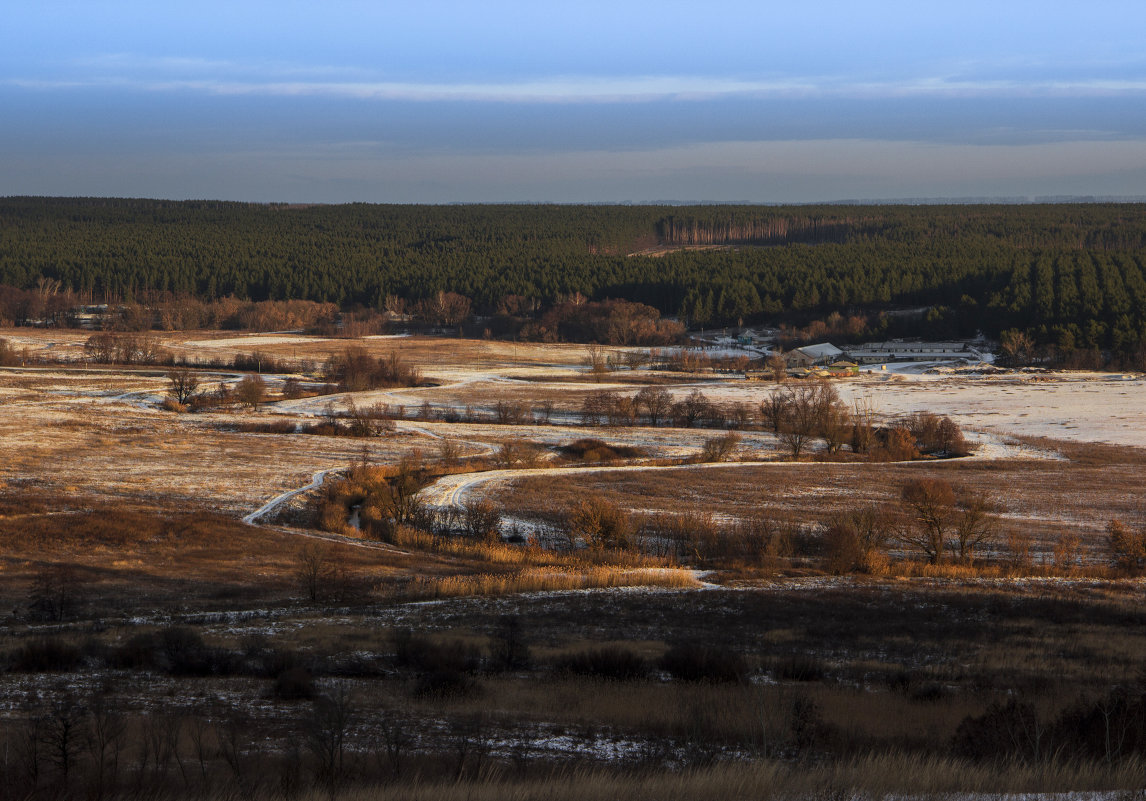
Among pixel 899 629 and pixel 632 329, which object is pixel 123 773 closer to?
pixel 899 629

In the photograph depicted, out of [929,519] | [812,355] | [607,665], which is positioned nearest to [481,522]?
[929,519]

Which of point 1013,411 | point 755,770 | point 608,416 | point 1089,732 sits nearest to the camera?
point 755,770

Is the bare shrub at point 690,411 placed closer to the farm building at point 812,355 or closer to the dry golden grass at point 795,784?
the farm building at point 812,355

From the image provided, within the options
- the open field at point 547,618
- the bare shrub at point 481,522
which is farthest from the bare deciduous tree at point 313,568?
the bare shrub at point 481,522

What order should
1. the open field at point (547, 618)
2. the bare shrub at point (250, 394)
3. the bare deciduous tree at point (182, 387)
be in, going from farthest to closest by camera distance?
1. the bare deciduous tree at point (182, 387)
2. the bare shrub at point (250, 394)
3. the open field at point (547, 618)

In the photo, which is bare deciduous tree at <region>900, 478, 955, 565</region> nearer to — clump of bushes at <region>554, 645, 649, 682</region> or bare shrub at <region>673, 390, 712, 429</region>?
clump of bushes at <region>554, 645, 649, 682</region>

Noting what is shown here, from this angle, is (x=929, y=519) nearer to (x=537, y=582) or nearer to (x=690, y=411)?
(x=537, y=582)

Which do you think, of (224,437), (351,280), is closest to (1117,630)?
(224,437)

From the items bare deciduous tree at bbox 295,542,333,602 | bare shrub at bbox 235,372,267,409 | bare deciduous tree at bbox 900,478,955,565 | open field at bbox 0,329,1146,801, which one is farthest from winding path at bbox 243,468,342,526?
bare shrub at bbox 235,372,267,409
